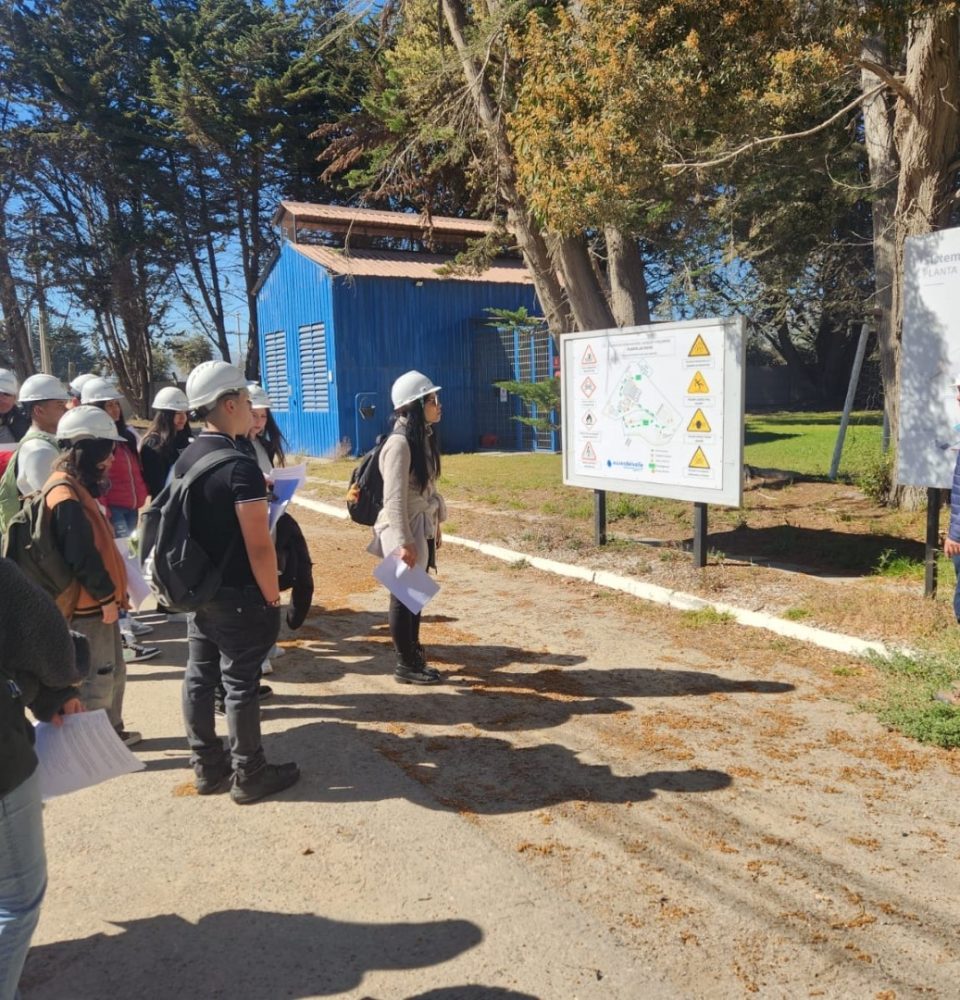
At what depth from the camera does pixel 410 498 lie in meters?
5.37

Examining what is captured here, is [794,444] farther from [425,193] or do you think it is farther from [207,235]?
[207,235]

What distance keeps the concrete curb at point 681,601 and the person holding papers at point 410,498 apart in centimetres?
246

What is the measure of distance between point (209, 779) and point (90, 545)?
1.23 meters

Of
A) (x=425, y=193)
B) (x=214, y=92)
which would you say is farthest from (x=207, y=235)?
(x=425, y=193)

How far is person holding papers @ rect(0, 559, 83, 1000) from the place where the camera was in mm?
2184

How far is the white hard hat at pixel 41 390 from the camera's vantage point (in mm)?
5770

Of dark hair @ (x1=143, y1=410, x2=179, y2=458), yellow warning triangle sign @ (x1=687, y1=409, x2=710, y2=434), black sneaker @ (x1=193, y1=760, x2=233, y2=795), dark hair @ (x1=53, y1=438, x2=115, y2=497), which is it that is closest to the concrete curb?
yellow warning triangle sign @ (x1=687, y1=409, x2=710, y2=434)

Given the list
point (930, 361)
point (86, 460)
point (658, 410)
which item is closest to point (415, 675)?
point (86, 460)

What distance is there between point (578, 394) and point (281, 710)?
502 centimetres

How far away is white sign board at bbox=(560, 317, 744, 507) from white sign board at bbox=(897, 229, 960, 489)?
1352mm

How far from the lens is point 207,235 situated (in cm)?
3553

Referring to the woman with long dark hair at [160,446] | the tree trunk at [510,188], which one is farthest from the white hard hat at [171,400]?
the tree trunk at [510,188]

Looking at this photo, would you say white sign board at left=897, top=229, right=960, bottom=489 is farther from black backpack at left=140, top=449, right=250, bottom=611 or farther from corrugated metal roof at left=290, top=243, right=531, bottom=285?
corrugated metal roof at left=290, top=243, right=531, bottom=285

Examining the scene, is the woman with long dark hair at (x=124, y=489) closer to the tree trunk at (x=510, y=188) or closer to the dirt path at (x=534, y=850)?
the dirt path at (x=534, y=850)
